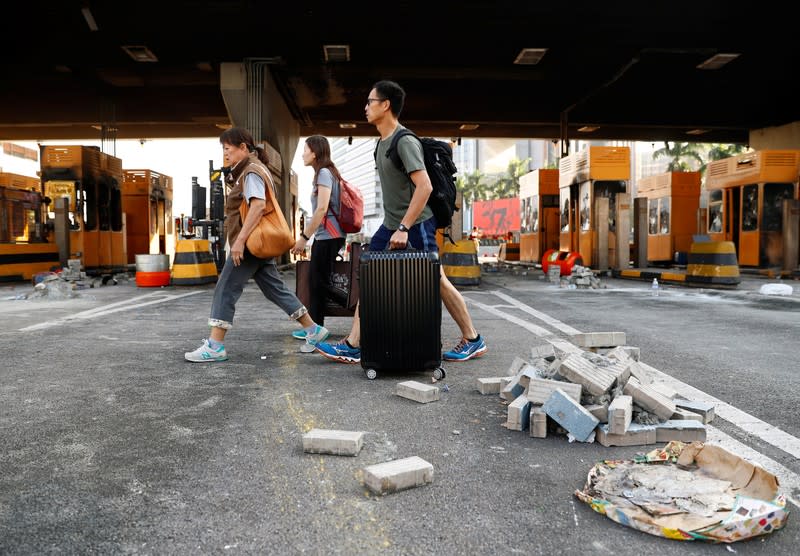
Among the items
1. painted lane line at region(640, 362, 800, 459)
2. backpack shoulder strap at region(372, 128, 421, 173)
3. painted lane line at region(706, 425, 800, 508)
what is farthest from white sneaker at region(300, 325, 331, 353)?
painted lane line at region(706, 425, 800, 508)

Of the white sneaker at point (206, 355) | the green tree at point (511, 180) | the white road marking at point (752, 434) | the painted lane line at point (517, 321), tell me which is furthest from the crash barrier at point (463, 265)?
the green tree at point (511, 180)

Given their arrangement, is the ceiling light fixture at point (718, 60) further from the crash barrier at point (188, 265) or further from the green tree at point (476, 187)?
the green tree at point (476, 187)

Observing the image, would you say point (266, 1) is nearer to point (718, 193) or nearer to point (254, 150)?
point (254, 150)

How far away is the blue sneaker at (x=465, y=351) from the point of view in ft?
15.6

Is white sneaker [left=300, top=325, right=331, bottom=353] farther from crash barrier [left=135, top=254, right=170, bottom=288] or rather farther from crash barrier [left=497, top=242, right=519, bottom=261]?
crash barrier [left=497, top=242, right=519, bottom=261]

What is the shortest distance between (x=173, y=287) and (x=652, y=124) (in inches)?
857

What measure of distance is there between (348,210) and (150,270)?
916 cm

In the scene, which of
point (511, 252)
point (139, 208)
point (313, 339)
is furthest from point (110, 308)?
point (511, 252)

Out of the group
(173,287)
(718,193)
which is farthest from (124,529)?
(718,193)

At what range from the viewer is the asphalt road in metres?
1.90

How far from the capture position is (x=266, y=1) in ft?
44.3

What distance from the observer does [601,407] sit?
288 cm

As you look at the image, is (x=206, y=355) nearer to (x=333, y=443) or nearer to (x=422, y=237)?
(x=422, y=237)

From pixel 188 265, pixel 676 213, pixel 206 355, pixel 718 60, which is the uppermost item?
pixel 718 60
